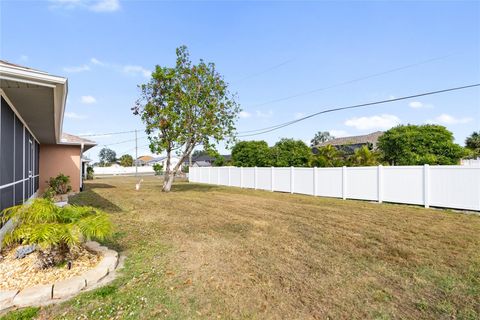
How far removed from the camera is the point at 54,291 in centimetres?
299

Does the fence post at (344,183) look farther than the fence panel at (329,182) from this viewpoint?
No

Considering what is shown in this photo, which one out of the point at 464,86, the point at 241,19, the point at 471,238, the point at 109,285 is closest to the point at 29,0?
the point at 109,285

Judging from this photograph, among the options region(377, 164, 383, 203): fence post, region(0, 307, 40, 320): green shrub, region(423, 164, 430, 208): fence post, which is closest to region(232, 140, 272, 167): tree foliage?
region(377, 164, 383, 203): fence post

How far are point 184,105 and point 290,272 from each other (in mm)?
13403

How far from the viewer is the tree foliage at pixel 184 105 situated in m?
15.9

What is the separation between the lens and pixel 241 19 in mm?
14516

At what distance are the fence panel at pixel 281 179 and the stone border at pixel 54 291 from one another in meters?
13.1

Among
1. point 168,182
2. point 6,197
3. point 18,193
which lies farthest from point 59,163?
point 6,197

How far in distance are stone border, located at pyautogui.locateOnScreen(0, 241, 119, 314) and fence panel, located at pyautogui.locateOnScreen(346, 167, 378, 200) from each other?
1051 centimetres

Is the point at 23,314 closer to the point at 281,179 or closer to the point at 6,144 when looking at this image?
the point at 6,144

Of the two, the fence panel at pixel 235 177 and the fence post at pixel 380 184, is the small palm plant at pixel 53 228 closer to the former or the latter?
the fence post at pixel 380 184

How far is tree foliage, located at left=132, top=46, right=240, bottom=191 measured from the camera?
15883 millimetres

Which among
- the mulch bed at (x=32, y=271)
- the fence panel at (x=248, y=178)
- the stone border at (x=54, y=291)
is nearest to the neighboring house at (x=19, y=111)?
the mulch bed at (x=32, y=271)

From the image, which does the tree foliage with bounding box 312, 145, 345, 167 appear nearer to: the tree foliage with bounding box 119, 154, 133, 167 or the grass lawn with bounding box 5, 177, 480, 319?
the grass lawn with bounding box 5, 177, 480, 319
